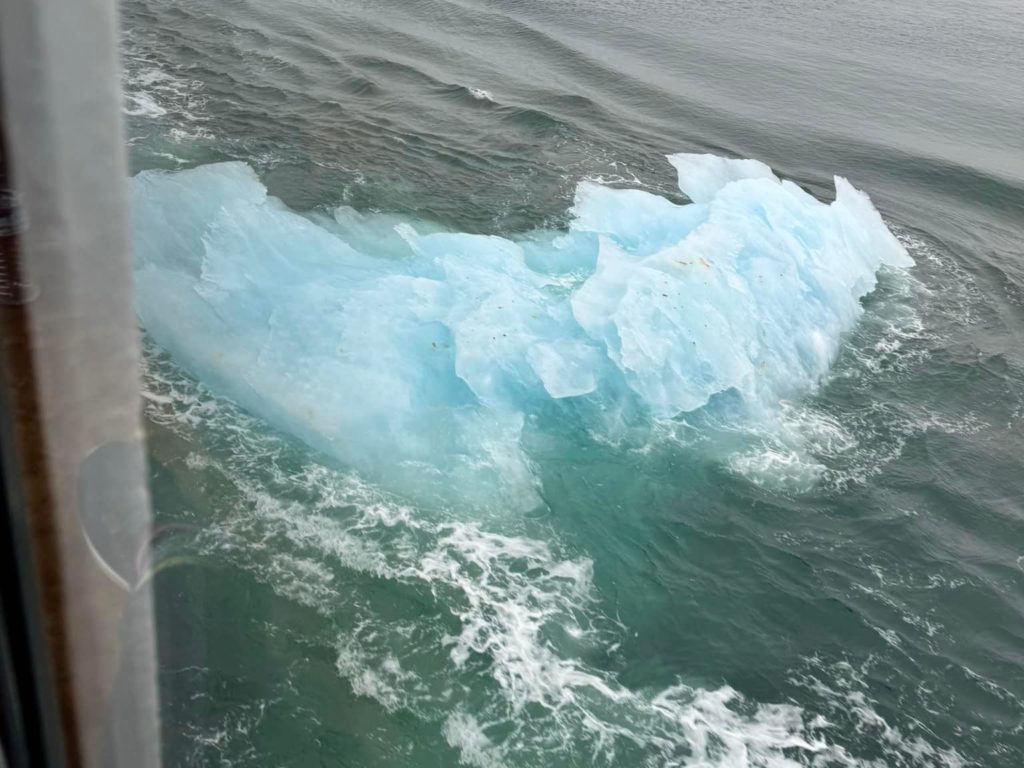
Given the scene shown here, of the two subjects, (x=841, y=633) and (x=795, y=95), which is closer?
(x=841, y=633)

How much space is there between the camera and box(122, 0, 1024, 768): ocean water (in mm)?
5293

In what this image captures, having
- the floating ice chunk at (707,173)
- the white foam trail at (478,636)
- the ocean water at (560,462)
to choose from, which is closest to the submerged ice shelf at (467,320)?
the ocean water at (560,462)

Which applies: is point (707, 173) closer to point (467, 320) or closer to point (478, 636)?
point (467, 320)

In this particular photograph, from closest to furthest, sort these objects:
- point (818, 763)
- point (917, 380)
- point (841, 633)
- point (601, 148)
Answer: point (818, 763) → point (841, 633) → point (917, 380) → point (601, 148)

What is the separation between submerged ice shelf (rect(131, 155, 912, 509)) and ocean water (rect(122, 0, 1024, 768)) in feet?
0.10

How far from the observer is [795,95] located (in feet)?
57.2

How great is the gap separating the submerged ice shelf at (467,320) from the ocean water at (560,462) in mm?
31

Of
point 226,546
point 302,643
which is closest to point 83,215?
point 302,643

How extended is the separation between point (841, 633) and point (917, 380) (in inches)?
153

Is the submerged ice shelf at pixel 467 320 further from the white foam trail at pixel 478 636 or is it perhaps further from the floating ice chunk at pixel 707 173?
the floating ice chunk at pixel 707 173

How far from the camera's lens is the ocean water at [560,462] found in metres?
5.29

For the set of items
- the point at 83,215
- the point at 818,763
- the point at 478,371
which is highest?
the point at 83,215

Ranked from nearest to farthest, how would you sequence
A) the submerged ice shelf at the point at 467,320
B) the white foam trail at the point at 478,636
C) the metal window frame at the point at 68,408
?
1. the metal window frame at the point at 68,408
2. the white foam trail at the point at 478,636
3. the submerged ice shelf at the point at 467,320

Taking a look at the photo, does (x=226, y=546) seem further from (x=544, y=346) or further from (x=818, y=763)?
(x=818, y=763)
